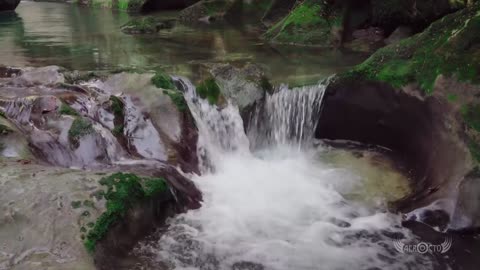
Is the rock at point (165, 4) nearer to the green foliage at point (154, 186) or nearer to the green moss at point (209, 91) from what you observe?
the green moss at point (209, 91)

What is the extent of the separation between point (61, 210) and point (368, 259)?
322cm

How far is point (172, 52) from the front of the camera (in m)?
12.4

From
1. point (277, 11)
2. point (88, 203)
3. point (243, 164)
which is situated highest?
point (277, 11)

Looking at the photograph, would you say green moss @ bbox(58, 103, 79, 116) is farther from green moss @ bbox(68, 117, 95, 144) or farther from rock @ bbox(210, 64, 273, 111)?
A: rock @ bbox(210, 64, 273, 111)

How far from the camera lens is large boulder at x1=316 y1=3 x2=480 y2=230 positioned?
587 cm

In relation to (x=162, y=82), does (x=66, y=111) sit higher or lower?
lower

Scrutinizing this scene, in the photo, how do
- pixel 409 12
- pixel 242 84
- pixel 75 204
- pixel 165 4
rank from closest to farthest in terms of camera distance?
pixel 75 204, pixel 242 84, pixel 409 12, pixel 165 4

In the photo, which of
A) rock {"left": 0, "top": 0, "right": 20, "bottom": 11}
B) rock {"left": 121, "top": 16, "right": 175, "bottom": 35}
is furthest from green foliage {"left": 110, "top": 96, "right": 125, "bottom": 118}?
rock {"left": 0, "top": 0, "right": 20, "bottom": 11}

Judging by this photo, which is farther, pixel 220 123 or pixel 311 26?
pixel 311 26

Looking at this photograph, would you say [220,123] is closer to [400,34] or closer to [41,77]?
[41,77]

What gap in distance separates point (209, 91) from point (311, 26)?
641 cm

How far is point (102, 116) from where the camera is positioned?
712 centimetres

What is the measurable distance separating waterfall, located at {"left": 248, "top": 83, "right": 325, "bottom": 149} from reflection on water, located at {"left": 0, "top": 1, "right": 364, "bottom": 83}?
26.4 inches

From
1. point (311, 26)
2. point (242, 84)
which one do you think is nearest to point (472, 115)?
point (242, 84)
